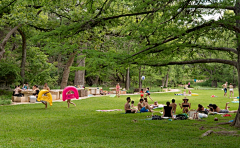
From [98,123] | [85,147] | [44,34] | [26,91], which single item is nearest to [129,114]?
[98,123]

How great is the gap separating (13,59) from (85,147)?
25889 mm

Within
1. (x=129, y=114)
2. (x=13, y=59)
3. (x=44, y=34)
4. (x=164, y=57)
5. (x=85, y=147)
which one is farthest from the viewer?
(x=13, y=59)

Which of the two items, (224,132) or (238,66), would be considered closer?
(224,132)

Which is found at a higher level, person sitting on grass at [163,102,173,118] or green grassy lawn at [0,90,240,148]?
person sitting on grass at [163,102,173,118]

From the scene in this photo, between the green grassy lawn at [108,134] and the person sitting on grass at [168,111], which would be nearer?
the green grassy lawn at [108,134]

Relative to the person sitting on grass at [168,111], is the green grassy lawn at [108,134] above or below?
below

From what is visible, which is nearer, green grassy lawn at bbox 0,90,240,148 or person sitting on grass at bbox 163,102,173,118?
green grassy lawn at bbox 0,90,240,148

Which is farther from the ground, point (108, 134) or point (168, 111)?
point (168, 111)

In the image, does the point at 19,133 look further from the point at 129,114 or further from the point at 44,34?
the point at 129,114

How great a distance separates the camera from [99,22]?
11.8 m

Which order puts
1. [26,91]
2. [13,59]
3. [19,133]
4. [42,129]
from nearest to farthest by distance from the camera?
1. [19,133]
2. [42,129]
3. [26,91]
4. [13,59]

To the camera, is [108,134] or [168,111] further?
[168,111]

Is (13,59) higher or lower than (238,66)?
higher

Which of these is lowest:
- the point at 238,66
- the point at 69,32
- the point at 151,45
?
the point at 238,66
